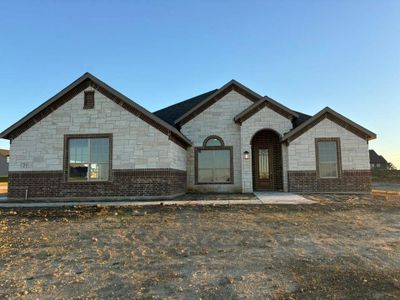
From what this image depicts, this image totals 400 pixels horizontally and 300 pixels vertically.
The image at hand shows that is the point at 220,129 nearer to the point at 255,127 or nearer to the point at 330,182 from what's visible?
the point at 255,127

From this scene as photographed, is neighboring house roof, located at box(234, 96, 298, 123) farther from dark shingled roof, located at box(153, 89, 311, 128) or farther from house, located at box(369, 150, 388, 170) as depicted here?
house, located at box(369, 150, 388, 170)

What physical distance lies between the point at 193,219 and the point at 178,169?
7858 millimetres

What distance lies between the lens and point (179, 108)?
24.2m

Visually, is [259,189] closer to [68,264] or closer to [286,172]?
[286,172]

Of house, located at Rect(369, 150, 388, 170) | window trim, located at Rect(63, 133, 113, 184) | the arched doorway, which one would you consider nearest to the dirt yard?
window trim, located at Rect(63, 133, 113, 184)

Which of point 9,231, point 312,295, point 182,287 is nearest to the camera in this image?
point 312,295

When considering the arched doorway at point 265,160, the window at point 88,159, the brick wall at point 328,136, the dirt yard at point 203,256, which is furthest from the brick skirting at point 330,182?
the window at point 88,159

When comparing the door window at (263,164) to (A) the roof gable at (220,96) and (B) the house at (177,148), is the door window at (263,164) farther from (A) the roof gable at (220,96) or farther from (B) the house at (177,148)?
(A) the roof gable at (220,96)

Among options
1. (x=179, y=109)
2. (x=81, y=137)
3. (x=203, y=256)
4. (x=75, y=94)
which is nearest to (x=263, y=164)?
(x=179, y=109)

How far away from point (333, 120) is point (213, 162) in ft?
23.5

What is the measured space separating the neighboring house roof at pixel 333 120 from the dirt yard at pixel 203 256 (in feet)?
25.9

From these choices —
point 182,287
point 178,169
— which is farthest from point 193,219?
point 178,169

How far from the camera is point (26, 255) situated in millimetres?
5902

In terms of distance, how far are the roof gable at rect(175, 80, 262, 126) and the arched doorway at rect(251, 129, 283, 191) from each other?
8.10 feet
